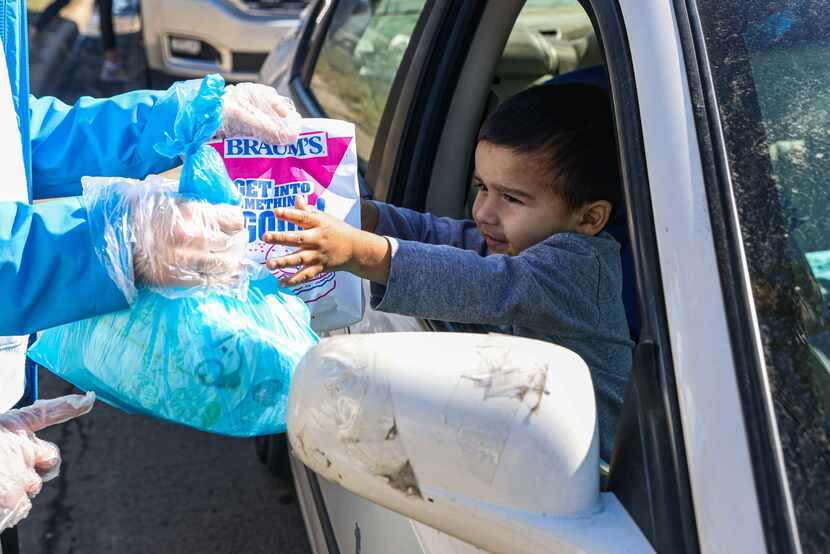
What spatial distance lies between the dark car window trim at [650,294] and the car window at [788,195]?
11 centimetres

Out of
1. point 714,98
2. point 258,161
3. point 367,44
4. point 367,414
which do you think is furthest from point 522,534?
point 367,44

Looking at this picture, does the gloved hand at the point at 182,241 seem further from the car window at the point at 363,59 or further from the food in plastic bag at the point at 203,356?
the car window at the point at 363,59

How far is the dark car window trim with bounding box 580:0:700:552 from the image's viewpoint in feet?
3.65

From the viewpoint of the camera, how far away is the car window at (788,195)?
1.08m

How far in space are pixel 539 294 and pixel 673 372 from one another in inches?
22.6

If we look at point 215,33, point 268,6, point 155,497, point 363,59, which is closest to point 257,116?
point 363,59

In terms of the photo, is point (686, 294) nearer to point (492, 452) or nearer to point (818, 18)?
point (492, 452)

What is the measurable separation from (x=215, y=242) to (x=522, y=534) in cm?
60

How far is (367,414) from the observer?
3.78ft

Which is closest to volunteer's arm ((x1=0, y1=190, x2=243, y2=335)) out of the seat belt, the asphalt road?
the seat belt

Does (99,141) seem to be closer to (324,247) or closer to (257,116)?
(257,116)

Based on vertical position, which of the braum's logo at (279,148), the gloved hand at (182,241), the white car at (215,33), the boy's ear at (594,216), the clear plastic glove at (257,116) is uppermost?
the clear plastic glove at (257,116)

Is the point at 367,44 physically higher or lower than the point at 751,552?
higher

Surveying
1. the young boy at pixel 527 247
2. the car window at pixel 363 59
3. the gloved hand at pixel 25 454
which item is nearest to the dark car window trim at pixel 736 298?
the young boy at pixel 527 247
